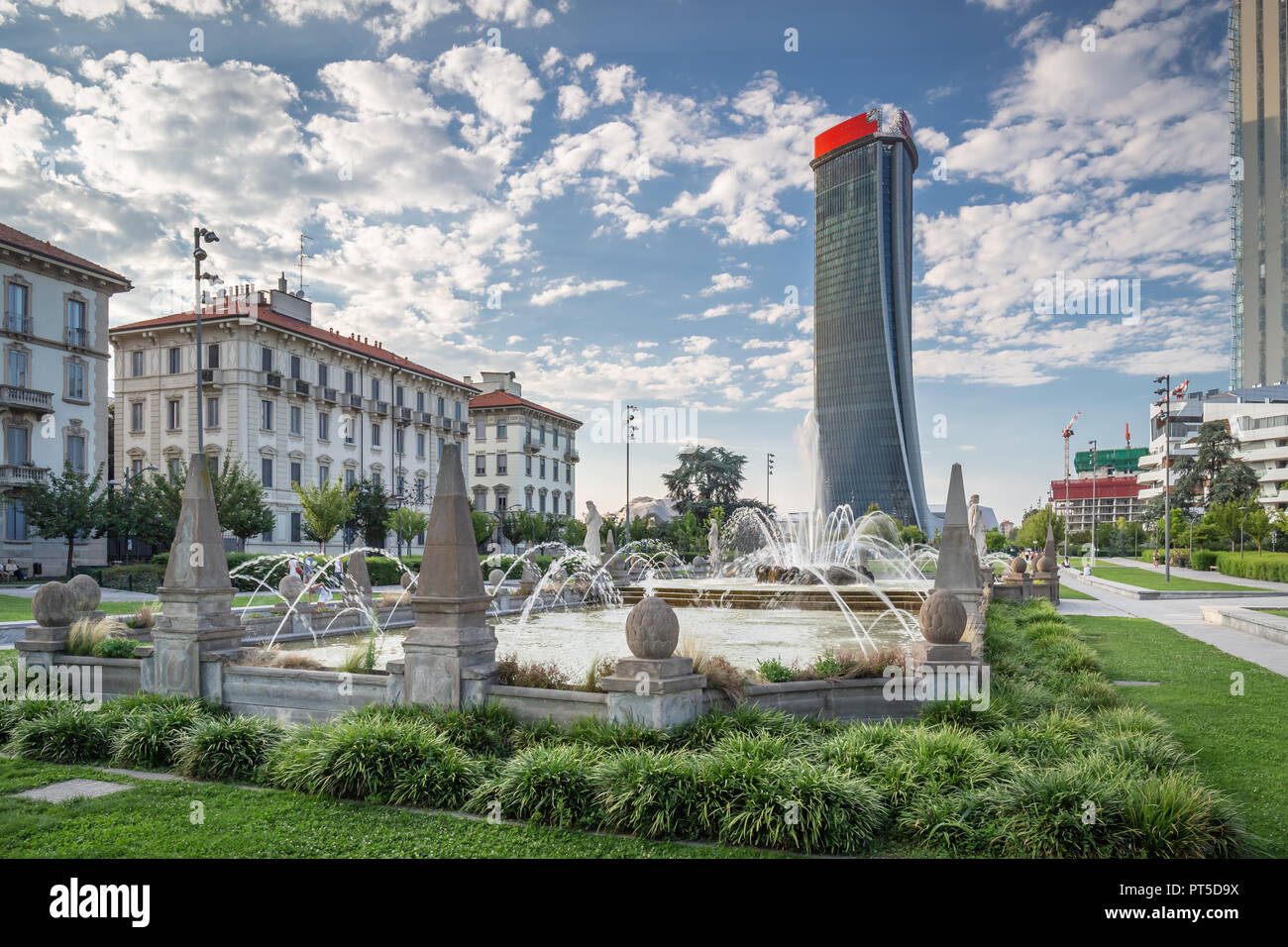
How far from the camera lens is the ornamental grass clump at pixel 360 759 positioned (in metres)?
7.43

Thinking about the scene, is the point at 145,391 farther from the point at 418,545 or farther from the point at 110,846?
the point at 110,846

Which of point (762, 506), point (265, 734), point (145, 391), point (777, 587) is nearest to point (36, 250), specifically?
point (145, 391)

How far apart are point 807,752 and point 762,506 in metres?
92.4

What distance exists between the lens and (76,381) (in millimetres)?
41812

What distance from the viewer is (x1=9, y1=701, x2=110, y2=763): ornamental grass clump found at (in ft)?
29.3

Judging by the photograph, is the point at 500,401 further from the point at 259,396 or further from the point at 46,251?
the point at 46,251

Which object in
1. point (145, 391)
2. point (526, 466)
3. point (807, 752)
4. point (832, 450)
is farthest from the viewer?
point (832, 450)

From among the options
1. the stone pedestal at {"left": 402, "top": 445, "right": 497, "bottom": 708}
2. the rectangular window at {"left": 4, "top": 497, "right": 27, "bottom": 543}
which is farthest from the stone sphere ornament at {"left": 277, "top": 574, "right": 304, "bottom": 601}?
the rectangular window at {"left": 4, "top": 497, "right": 27, "bottom": 543}

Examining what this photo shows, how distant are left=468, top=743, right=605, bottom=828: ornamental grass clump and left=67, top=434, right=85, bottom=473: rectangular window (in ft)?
141

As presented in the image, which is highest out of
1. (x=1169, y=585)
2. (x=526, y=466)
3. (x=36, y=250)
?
(x=36, y=250)

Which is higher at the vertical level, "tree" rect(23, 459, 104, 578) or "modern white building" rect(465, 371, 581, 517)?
"modern white building" rect(465, 371, 581, 517)

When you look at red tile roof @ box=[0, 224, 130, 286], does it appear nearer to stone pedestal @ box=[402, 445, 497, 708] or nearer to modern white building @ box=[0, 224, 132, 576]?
modern white building @ box=[0, 224, 132, 576]

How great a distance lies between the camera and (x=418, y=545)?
64.6 m

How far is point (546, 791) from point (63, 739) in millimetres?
5835
